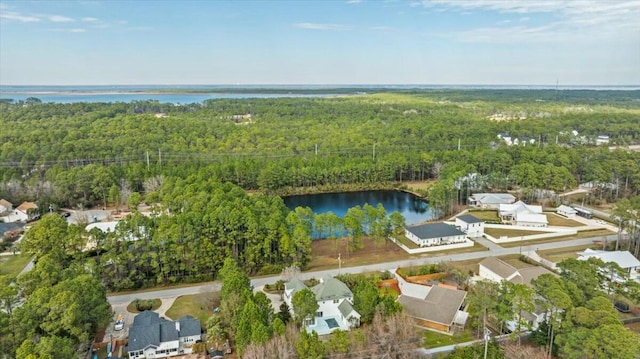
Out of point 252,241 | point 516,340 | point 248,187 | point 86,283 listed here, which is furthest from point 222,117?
point 516,340

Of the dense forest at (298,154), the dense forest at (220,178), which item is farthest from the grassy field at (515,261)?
the dense forest at (298,154)

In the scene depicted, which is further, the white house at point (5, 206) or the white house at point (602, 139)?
the white house at point (602, 139)

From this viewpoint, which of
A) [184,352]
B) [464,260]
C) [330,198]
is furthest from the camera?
[330,198]

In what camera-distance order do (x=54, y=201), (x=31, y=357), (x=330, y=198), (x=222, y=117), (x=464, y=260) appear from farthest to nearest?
1. (x=222, y=117)
2. (x=330, y=198)
3. (x=54, y=201)
4. (x=464, y=260)
5. (x=31, y=357)

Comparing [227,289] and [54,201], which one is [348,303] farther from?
[54,201]

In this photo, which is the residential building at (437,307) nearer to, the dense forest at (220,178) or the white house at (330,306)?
the white house at (330,306)

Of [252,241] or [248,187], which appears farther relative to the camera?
[248,187]

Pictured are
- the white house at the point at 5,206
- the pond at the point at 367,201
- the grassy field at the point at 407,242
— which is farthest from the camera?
the pond at the point at 367,201
